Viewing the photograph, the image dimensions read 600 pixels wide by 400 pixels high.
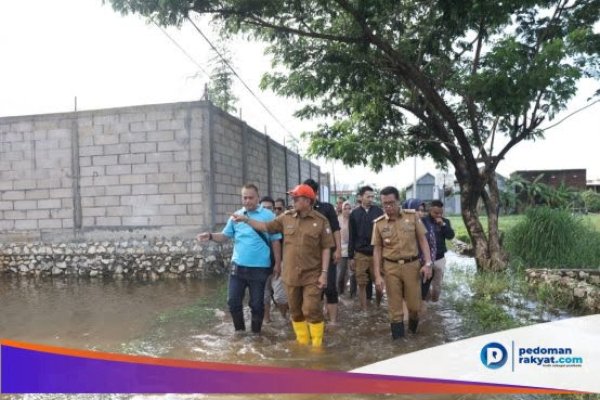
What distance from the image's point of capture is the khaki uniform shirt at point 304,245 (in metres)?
4.68

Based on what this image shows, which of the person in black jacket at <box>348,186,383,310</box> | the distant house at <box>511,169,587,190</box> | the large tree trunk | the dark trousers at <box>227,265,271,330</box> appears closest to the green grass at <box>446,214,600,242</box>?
the large tree trunk

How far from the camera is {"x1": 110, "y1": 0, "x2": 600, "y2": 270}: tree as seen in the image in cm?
697

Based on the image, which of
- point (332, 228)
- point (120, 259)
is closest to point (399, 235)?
point (332, 228)

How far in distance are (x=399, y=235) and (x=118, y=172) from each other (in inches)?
282

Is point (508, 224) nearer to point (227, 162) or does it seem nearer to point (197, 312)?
point (227, 162)

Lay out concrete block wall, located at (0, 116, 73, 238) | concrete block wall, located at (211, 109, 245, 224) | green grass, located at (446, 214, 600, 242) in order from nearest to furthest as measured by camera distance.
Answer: concrete block wall, located at (211, 109, 245, 224), concrete block wall, located at (0, 116, 73, 238), green grass, located at (446, 214, 600, 242)

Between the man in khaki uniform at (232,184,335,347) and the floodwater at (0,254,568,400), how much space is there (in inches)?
11.2

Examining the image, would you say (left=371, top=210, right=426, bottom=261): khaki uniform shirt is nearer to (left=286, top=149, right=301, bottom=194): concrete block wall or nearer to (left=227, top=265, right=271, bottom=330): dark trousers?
(left=227, top=265, right=271, bottom=330): dark trousers

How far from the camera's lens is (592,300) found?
6.20 metres

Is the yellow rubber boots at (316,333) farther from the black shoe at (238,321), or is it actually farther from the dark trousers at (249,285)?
the black shoe at (238,321)

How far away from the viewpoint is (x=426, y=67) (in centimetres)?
945

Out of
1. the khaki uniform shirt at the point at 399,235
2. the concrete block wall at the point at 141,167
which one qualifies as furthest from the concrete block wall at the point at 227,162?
the khaki uniform shirt at the point at 399,235

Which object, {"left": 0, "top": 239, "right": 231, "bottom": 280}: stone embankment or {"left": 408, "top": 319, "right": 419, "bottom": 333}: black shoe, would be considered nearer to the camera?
{"left": 408, "top": 319, "right": 419, "bottom": 333}: black shoe

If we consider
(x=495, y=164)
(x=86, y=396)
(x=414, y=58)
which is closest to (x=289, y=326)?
(x=86, y=396)
